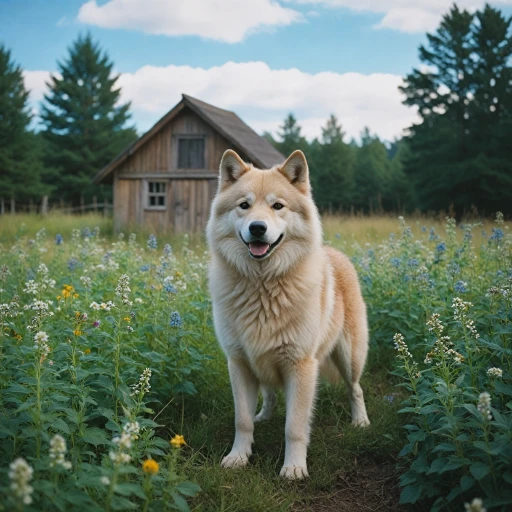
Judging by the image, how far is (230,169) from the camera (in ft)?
11.3

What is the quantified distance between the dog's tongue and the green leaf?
1.62 meters

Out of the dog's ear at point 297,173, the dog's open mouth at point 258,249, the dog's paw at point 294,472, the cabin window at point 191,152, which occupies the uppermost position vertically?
the cabin window at point 191,152

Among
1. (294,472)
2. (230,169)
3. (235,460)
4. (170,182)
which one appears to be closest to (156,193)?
(170,182)

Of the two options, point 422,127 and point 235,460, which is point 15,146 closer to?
point 422,127

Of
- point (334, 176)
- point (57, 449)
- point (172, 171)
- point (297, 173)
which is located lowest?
point (57, 449)

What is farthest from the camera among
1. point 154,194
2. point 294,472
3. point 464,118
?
point 464,118

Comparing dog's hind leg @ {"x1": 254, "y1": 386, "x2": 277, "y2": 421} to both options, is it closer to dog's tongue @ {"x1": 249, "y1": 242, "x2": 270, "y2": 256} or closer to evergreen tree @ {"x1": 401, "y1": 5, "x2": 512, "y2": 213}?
dog's tongue @ {"x1": 249, "y1": 242, "x2": 270, "y2": 256}

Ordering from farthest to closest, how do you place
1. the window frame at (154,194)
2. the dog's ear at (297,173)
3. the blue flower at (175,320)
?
the window frame at (154,194), the blue flower at (175,320), the dog's ear at (297,173)

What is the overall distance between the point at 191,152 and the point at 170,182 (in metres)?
1.33

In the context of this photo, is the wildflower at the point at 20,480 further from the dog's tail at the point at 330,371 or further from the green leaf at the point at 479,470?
the dog's tail at the point at 330,371

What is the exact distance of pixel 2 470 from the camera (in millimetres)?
2061

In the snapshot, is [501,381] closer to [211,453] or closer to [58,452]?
[211,453]

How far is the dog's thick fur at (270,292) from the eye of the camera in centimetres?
301

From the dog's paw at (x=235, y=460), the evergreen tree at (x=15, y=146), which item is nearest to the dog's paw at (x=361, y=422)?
the dog's paw at (x=235, y=460)
